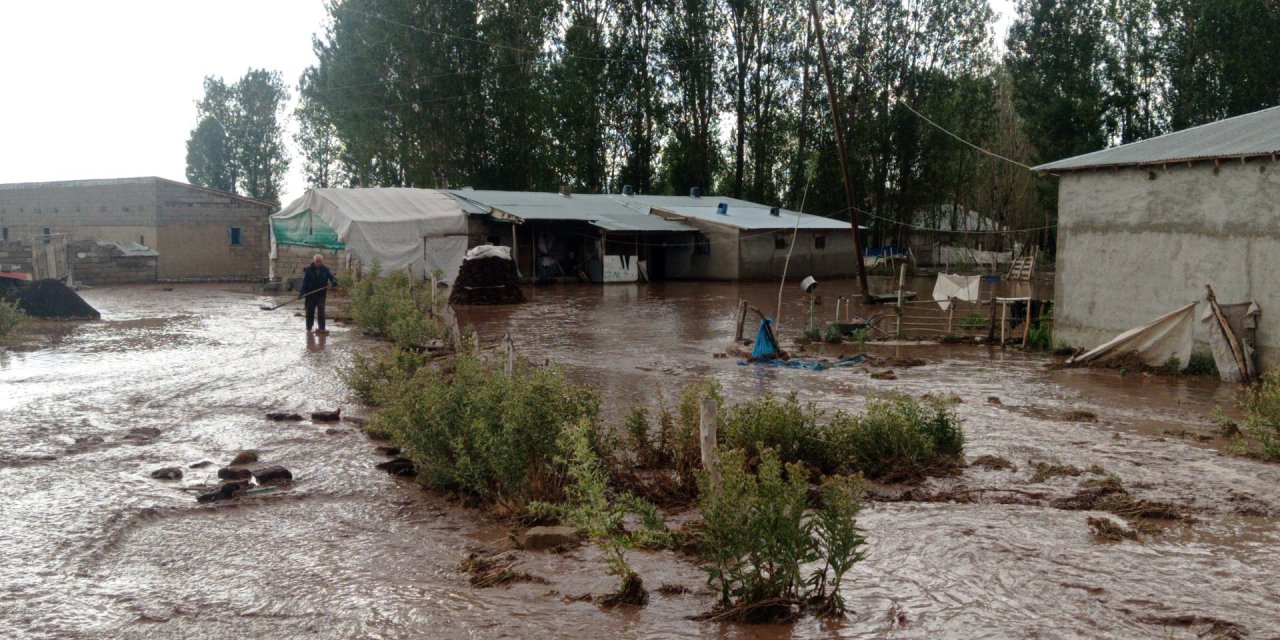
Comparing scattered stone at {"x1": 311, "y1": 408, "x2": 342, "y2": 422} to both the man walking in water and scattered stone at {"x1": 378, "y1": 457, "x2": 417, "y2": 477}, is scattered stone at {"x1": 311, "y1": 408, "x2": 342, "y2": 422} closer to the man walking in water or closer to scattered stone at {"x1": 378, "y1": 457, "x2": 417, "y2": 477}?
scattered stone at {"x1": 378, "y1": 457, "x2": 417, "y2": 477}

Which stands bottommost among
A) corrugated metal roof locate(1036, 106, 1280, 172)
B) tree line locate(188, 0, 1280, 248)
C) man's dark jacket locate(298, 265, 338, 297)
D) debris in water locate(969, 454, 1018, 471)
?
debris in water locate(969, 454, 1018, 471)

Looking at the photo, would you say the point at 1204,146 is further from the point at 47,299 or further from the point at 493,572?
the point at 47,299

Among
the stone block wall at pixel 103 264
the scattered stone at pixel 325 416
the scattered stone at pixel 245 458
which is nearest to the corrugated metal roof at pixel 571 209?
the stone block wall at pixel 103 264

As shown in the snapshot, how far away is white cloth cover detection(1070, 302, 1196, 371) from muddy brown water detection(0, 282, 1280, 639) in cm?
102

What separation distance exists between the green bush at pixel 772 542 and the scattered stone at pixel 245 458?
5.23 metres

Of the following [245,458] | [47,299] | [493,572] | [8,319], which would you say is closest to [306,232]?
[47,299]

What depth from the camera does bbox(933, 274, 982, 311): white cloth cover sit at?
2100 centimetres

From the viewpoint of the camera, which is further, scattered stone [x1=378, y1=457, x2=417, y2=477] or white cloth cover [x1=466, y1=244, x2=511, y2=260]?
white cloth cover [x1=466, y1=244, x2=511, y2=260]

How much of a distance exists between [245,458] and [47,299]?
15.8 metres

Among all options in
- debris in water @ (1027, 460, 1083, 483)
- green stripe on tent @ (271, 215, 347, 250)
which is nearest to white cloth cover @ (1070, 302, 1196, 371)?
debris in water @ (1027, 460, 1083, 483)

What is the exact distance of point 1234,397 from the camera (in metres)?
12.4

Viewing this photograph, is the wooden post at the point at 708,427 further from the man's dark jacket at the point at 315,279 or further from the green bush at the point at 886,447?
the man's dark jacket at the point at 315,279

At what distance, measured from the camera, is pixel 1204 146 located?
1549cm

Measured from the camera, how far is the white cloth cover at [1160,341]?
580 inches
